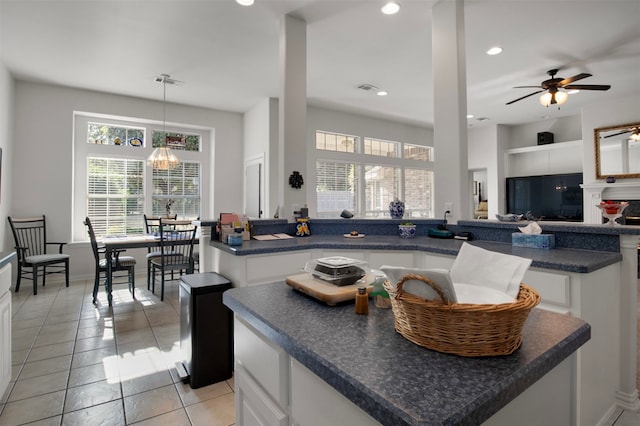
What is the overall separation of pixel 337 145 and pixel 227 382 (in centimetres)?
520

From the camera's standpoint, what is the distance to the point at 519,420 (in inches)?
25.8

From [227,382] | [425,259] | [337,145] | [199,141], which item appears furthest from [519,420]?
[199,141]

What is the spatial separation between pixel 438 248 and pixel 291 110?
2.03 meters

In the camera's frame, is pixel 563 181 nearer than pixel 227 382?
No

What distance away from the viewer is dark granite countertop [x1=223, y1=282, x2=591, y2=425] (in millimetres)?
518

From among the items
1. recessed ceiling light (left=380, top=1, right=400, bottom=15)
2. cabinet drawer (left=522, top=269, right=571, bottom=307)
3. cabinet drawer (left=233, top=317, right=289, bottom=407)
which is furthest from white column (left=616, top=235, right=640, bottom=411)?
recessed ceiling light (left=380, top=1, right=400, bottom=15)

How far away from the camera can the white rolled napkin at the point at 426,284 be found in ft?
2.16

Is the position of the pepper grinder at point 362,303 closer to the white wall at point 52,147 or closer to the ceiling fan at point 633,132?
the white wall at point 52,147

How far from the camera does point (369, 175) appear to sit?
7113 mm

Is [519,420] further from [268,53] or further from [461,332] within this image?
[268,53]

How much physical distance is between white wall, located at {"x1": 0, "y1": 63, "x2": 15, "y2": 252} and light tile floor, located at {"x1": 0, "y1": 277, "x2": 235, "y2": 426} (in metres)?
1.41

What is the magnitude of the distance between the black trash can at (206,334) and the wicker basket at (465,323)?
1874 mm

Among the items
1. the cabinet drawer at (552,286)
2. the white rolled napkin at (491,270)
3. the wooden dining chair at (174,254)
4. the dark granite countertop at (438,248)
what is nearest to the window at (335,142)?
the wooden dining chair at (174,254)

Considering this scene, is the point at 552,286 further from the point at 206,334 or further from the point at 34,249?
the point at 34,249
